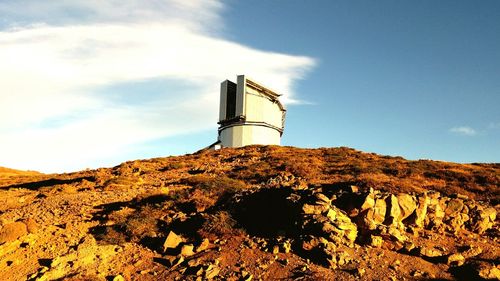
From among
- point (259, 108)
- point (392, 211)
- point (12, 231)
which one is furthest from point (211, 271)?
point (259, 108)

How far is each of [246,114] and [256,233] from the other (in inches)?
1044

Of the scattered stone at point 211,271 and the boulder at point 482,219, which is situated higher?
the boulder at point 482,219

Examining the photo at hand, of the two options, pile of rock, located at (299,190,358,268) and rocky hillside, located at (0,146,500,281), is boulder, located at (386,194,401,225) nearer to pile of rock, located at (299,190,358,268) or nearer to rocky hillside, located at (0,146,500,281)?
rocky hillside, located at (0,146,500,281)

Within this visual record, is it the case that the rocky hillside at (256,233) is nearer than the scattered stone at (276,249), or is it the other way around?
the rocky hillside at (256,233)

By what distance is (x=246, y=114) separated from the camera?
41.2m

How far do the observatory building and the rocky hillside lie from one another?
19806 mm

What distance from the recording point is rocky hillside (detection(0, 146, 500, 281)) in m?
13.2

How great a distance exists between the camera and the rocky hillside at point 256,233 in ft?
43.3

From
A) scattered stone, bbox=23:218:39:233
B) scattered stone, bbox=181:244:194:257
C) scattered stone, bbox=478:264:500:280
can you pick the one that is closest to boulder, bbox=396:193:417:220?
scattered stone, bbox=478:264:500:280

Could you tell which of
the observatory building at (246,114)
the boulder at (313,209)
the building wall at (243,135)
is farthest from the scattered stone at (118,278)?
the building wall at (243,135)

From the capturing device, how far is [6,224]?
16422 millimetres

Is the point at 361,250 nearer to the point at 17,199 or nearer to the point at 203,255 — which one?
the point at 203,255

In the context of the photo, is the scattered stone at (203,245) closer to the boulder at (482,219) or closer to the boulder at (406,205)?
the boulder at (406,205)

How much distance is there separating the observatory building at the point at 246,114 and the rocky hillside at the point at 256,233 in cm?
1981
